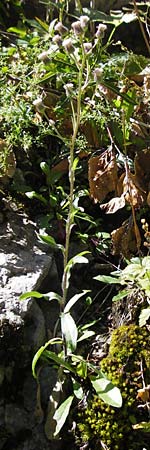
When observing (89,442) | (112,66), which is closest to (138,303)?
(89,442)

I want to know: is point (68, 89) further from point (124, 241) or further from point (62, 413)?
point (62, 413)

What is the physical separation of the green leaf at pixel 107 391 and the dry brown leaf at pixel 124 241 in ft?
2.19

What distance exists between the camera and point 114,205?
9.04 feet

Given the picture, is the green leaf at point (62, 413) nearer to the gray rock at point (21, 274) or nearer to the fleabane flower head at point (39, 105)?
the gray rock at point (21, 274)

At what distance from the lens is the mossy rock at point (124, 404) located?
2234 millimetres

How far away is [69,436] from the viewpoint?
91.0 inches

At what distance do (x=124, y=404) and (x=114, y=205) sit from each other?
0.88 m

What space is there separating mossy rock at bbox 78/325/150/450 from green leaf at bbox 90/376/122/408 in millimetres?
104

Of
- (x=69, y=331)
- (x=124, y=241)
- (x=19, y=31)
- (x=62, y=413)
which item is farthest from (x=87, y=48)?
(x=19, y=31)

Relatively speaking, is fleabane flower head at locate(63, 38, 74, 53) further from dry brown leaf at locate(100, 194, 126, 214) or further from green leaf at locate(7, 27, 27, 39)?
green leaf at locate(7, 27, 27, 39)

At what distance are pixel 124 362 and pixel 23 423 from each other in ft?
1.44

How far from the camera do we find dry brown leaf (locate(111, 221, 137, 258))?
8.94ft

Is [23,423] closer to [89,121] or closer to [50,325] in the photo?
[50,325]

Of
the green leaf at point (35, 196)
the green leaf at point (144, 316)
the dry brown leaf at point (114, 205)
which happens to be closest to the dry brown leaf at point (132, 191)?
the dry brown leaf at point (114, 205)
